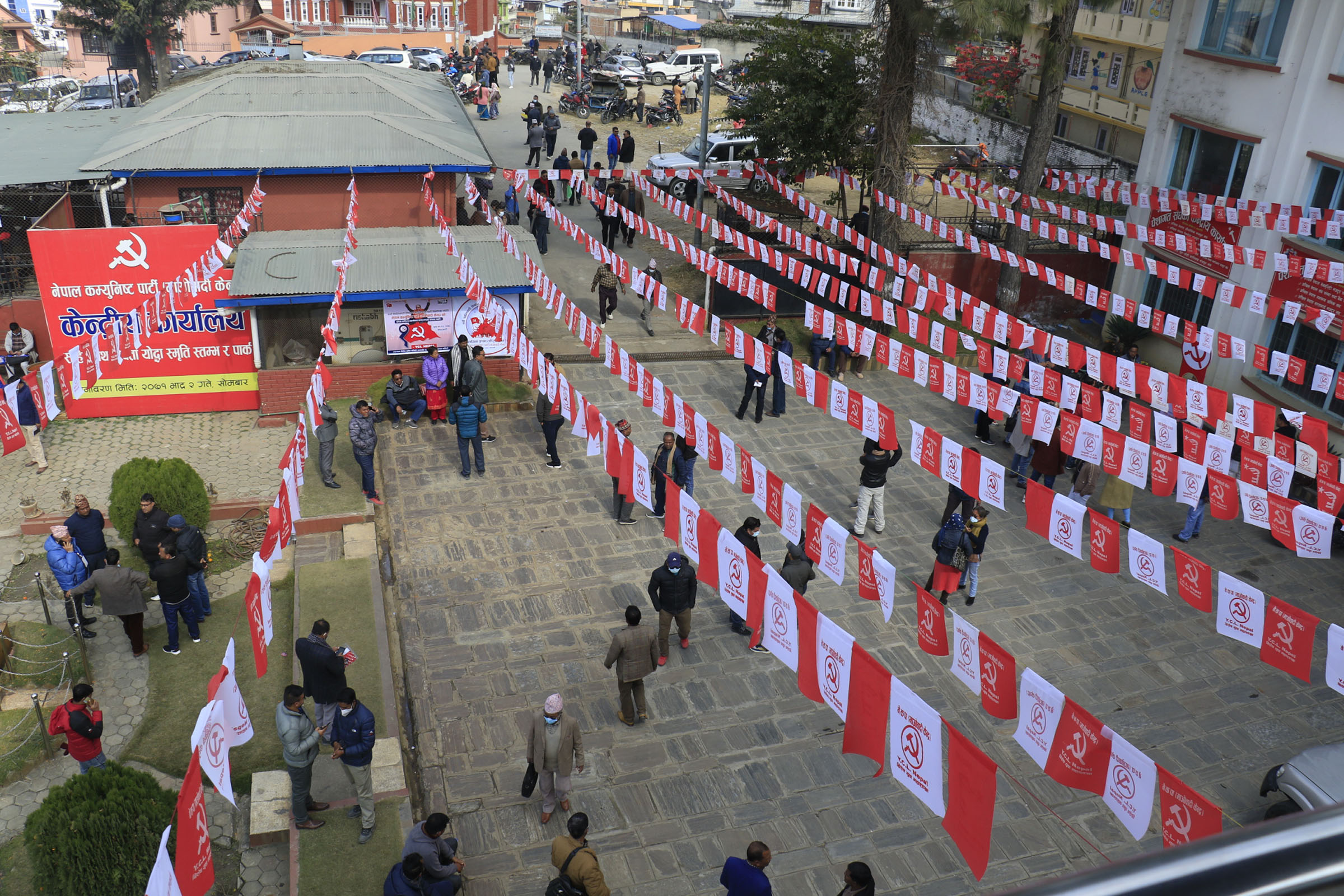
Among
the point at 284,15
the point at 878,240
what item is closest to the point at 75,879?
the point at 878,240

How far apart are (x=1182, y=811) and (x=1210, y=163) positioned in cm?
1940

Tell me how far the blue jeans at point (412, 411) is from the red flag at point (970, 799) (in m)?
13.5

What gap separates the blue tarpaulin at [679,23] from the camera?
44.7 m

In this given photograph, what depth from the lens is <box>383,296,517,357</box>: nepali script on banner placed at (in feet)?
65.4

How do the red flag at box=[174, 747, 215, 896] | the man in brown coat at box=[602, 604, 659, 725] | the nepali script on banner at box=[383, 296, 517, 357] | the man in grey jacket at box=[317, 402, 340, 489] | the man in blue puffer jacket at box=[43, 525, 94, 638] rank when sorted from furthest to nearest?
the nepali script on banner at box=[383, 296, 517, 357], the man in grey jacket at box=[317, 402, 340, 489], the man in blue puffer jacket at box=[43, 525, 94, 638], the man in brown coat at box=[602, 604, 659, 725], the red flag at box=[174, 747, 215, 896]

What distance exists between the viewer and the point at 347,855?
9.62 meters

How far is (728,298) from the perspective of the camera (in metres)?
23.8

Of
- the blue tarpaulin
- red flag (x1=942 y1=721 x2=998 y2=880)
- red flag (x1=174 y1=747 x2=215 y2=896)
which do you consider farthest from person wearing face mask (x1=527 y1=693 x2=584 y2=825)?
the blue tarpaulin

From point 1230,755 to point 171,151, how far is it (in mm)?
22997

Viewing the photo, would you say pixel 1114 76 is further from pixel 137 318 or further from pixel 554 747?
pixel 554 747

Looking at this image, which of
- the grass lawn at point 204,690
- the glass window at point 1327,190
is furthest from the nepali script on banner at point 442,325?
the glass window at point 1327,190

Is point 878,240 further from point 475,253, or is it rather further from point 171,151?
point 171,151

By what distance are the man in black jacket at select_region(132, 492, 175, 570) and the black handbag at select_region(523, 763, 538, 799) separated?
611cm

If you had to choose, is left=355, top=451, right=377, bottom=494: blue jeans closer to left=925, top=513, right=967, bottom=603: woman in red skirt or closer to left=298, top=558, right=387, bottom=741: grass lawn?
left=298, top=558, right=387, bottom=741: grass lawn
